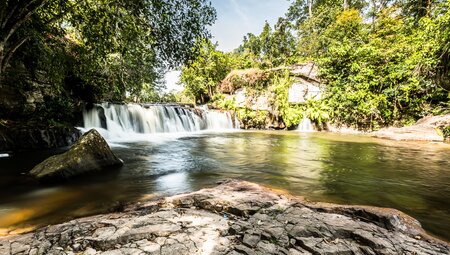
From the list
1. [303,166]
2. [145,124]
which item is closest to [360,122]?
[303,166]

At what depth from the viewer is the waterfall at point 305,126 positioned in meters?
17.3

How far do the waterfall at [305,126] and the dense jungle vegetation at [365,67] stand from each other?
477 millimetres

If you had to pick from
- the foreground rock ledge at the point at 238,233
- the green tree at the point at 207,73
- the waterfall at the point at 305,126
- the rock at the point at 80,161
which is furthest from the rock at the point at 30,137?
the green tree at the point at 207,73

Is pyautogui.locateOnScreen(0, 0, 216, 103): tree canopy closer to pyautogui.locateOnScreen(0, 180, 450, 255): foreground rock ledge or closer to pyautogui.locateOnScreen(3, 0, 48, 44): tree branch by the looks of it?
pyautogui.locateOnScreen(3, 0, 48, 44): tree branch

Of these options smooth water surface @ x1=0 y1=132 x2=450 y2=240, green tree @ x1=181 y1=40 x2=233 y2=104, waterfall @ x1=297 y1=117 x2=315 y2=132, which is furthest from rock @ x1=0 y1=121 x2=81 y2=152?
green tree @ x1=181 y1=40 x2=233 y2=104

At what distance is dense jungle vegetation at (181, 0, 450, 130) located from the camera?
1278 centimetres

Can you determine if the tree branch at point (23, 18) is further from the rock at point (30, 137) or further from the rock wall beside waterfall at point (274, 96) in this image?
the rock wall beside waterfall at point (274, 96)

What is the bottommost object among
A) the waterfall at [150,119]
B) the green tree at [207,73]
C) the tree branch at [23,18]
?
the waterfall at [150,119]

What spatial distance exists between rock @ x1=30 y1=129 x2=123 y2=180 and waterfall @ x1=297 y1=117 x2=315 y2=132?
1418cm

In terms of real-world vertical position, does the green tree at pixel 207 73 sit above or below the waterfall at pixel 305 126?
above

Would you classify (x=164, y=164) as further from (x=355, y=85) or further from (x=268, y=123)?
(x=355, y=85)

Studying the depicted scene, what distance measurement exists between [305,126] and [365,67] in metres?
5.48

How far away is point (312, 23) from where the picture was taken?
83.8ft

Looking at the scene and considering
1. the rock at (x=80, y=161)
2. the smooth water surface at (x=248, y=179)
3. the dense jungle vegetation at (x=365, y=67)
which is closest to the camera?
the smooth water surface at (x=248, y=179)
